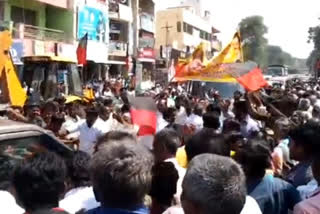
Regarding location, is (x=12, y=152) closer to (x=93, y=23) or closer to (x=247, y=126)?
(x=247, y=126)

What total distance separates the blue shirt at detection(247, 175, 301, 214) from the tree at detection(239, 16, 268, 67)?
328 feet

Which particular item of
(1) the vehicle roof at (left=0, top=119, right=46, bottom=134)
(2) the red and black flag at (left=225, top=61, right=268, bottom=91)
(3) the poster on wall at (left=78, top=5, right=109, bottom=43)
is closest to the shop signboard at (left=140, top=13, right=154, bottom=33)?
(3) the poster on wall at (left=78, top=5, right=109, bottom=43)

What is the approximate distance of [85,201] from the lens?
3359 mm

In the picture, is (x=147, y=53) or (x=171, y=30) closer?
(x=147, y=53)

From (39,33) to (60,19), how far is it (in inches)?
198

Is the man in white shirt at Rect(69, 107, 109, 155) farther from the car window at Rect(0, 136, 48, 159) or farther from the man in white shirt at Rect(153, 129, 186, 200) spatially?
the car window at Rect(0, 136, 48, 159)

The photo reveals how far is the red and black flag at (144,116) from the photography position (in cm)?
648

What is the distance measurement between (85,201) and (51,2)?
2731 cm

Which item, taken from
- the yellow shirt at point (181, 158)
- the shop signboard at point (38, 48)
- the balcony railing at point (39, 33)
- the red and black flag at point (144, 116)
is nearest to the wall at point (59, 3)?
the balcony railing at point (39, 33)

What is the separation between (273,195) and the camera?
12.2 feet

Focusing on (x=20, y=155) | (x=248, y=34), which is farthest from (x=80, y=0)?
(x=248, y=34)

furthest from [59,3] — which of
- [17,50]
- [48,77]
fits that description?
[48,77]

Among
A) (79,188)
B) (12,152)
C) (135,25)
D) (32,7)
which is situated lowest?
(79,188)

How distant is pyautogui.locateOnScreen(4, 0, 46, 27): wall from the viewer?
26394 millimetres
